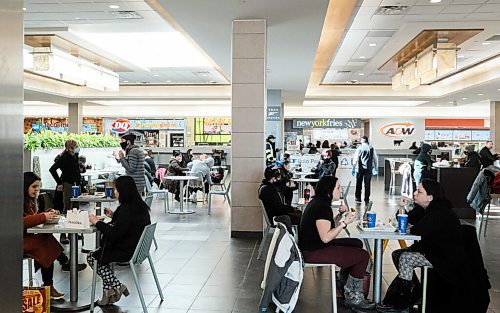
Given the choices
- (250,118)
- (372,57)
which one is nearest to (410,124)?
(372,57)

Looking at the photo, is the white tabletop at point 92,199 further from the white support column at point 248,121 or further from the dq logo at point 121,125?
the dq logo at point 121,125

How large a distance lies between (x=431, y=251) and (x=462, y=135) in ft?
76.9

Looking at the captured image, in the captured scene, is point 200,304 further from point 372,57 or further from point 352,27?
point 372,57

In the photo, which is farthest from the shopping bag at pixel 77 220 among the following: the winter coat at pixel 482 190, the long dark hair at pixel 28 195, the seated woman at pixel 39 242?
the winter coat at pixel 482 190

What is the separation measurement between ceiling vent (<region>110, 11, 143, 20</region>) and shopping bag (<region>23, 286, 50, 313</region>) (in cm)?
558

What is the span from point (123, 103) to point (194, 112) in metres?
3.14

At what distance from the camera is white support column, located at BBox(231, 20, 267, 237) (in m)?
7.80

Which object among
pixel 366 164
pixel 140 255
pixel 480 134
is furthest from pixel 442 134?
pixel 140 255

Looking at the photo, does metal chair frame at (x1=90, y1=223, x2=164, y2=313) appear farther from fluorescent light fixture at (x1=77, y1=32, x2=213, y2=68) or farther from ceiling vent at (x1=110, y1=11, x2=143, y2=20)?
fluorescent light fixture at (x1=77, y1=32, x2=213, y2=68)

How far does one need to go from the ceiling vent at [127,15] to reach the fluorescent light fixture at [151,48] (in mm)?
1639

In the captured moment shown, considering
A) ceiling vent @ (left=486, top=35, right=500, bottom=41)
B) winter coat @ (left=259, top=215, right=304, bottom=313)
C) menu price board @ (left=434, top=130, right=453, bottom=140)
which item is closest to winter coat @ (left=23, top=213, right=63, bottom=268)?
winter coat @ (left=259, top=215, right=304, bottom=313)

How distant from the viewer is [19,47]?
1.34 m

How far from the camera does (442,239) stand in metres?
4.04

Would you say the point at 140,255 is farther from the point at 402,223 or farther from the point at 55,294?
the point at 402,223
